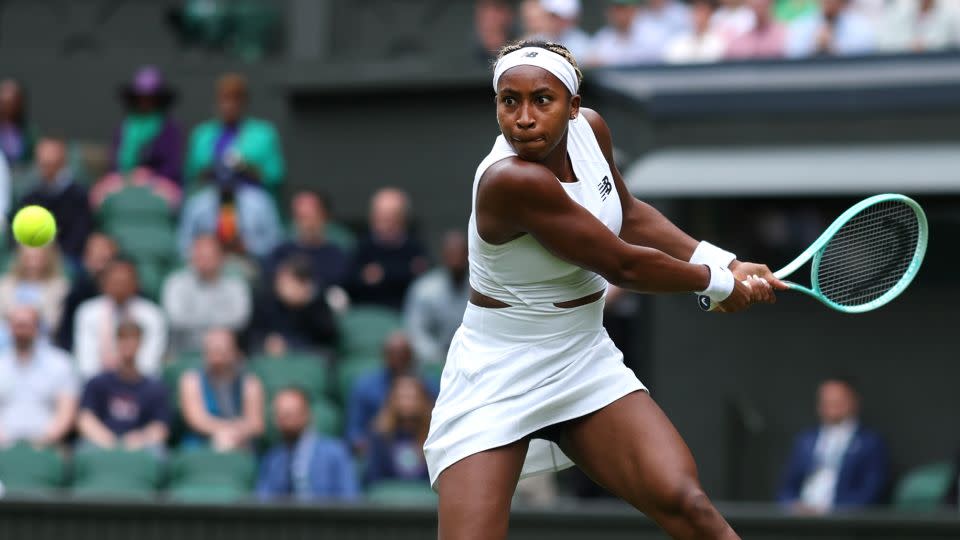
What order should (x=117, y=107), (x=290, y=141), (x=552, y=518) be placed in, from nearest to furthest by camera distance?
(x=552, y=518), (x=290, y=141), (x=117, y=107)

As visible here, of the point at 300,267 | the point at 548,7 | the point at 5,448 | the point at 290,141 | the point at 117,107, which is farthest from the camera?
the point at 117,107

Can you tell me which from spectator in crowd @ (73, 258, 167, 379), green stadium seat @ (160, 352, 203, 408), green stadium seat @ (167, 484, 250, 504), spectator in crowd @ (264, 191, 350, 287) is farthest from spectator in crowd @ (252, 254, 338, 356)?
green stadium seat @ (167, 484, 250, 504)

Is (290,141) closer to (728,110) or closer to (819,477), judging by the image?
(728,110)

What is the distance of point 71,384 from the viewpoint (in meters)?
9.30

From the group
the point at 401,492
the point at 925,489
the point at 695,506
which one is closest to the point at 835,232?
the point at 695,506

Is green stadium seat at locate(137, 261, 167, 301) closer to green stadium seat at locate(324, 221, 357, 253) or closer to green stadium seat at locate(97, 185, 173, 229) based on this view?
green stadium seat at locate(97, 185, 173, 229)

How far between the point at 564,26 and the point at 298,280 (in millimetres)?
2481

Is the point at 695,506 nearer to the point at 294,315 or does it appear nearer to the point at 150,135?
the point at 294,315

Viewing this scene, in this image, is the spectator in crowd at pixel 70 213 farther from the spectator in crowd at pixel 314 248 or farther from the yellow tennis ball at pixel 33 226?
the yellow tennis ball at pixel 33 226

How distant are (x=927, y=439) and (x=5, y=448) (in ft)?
17.3

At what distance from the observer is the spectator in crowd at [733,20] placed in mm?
10227

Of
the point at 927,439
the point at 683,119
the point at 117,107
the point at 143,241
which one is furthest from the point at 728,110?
the point at 117,107

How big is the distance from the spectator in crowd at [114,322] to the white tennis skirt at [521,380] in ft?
16.2

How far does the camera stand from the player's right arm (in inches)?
177
